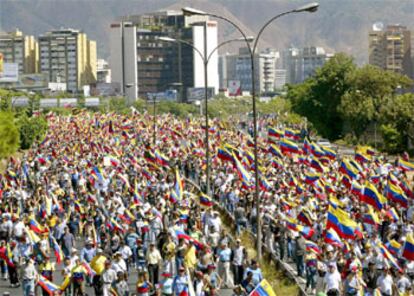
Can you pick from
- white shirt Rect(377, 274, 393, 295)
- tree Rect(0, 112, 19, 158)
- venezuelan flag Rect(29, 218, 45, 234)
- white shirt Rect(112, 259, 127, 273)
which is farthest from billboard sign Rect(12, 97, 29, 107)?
white shirt Rect(377, 274, 393, 295)

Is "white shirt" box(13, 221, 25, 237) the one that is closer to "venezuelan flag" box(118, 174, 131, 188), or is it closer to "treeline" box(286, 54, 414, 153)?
"venezuelan flag" box(118, 174, 131, 188)

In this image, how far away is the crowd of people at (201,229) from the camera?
19.2 metres

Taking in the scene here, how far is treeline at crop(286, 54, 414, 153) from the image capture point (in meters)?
67.4

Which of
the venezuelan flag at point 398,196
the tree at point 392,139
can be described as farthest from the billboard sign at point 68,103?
the venezuelan flag at point 398,196

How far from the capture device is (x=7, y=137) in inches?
2438

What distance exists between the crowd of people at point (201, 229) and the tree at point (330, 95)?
45.4 m

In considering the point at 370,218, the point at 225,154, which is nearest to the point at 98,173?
the point at 225,154

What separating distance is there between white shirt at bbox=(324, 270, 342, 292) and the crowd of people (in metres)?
0.02

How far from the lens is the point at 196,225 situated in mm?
25438

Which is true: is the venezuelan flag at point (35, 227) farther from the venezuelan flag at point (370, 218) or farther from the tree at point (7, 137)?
the tree at point (7, 137)

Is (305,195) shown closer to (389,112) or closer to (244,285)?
(244,285)

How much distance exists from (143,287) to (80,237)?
11885 mm

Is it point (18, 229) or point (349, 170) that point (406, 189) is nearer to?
point (349, 170)

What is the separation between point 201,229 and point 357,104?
54691 mm
